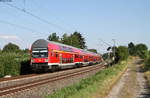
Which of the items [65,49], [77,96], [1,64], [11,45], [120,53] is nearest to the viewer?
[77,96]

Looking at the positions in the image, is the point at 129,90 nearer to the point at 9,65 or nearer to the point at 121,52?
the point at 9,65

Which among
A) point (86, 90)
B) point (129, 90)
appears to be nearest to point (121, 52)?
point (129, 90)

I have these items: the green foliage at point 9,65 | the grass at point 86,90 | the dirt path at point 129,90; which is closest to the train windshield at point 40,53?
the green foliage at point 9,65

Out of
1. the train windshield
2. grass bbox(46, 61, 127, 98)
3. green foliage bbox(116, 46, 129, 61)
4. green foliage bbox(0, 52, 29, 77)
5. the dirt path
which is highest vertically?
green foliage bbox(116, 46, 129, 61)

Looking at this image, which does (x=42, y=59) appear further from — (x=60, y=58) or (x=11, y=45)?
(x=11, y=45)

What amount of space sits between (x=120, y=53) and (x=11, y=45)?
88277 mm

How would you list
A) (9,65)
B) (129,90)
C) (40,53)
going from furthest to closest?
(40,53), (9,65), (129,90)

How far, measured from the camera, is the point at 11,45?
14588cm

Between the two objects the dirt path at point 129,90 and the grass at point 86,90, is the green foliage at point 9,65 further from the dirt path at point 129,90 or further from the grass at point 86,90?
the dirt path at point 129,90

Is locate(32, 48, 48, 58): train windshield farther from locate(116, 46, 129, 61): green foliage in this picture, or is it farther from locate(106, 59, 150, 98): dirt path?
locate(116, 46, 129, 61): green foliage

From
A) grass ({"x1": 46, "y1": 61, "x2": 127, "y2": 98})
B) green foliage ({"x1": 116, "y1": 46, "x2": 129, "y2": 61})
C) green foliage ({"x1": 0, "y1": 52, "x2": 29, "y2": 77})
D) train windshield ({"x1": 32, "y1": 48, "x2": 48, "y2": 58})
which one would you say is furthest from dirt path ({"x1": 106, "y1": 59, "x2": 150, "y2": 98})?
green foliage ({"x1": 116, "y1": 46, "x2": 129, "y2": 61})

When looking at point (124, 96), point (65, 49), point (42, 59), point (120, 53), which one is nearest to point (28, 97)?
point (124, 96)

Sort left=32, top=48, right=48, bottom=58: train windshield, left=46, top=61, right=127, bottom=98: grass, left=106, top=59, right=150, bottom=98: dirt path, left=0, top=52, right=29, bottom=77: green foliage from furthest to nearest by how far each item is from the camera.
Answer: left=32, top=48, right=48, bottom=58: train windshield
left=0, top=52, right=29, bottom=77: green foliage
left=106, top=59, right=150, bottom=98: dirt path
left=46, top=61, right=127, bottom=98: grass

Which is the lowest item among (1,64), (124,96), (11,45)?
(124,96)
